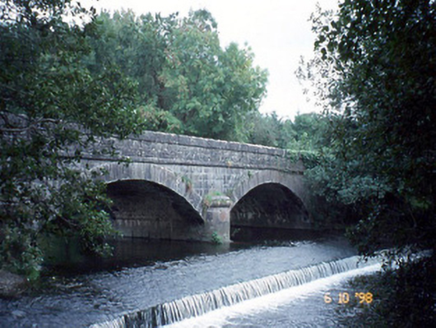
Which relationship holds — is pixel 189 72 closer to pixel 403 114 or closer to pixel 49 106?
pixel 49 106

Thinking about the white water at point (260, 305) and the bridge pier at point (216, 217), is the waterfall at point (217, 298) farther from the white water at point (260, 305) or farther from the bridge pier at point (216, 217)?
the bridge pier at point (216, 217)

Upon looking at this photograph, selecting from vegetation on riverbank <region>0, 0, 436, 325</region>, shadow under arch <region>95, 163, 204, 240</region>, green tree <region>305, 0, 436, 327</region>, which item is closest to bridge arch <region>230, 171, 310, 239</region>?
shadow under arch <region>95, 163, 204, 240</region>

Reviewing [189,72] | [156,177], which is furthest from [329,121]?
[189,72]

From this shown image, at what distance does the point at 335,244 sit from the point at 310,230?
4.17m

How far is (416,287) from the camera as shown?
154 inches

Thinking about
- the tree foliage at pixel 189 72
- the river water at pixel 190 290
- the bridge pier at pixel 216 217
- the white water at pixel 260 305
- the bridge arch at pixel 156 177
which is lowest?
the white water at pixel 260 305

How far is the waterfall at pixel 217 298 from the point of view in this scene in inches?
265

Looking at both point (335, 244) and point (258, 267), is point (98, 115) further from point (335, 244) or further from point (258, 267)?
point (335, 244)

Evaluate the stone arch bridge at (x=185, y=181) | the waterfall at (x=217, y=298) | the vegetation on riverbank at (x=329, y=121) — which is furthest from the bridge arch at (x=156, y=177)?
the waterfall at (x=217, y=298)

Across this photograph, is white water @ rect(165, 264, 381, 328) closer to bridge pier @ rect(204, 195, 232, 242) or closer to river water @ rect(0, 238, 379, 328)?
river water @ rect(0, 238, 379, 328)

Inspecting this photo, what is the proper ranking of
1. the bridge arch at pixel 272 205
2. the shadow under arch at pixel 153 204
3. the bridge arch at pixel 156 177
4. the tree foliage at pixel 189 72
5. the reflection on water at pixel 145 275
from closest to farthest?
the reflection on water at pixel 145 275 → the bridge arch at pixel 156 177 → the shadow under arch at pixel 153 204 → the bridge arch at pixel 272 205 → the tree foliage at pixel 189 72

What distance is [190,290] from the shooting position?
8.20 metres

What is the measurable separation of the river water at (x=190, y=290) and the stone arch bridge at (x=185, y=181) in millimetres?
1478

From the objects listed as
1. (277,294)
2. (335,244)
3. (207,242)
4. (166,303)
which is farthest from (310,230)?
(166,303)
